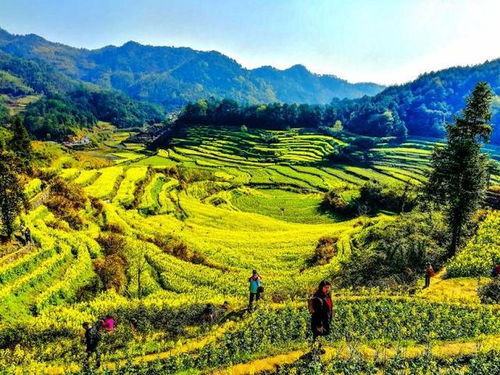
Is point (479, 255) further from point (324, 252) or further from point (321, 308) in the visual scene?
point (321, 308)

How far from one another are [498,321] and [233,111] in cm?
14789

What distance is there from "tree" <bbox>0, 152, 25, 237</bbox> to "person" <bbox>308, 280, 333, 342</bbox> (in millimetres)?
26409

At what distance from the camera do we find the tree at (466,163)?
34.8 meters

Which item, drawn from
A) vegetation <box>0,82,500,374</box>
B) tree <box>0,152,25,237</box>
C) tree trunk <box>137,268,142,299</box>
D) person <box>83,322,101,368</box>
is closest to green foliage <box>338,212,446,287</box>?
vegetation <box>0,82,500,374</box>

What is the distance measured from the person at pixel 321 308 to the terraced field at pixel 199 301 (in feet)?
3.94

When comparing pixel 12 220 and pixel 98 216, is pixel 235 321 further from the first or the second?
pixel 98 216

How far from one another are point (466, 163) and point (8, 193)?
3676 centimetres

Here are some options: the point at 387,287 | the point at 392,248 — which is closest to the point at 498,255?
the point at 392,248

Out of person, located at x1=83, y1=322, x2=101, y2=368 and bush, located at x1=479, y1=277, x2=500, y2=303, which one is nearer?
person, located at x1=83, y1=322, x2=101, y2=368

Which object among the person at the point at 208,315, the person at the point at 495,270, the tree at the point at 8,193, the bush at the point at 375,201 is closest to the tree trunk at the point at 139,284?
the tree at the point at 8,193

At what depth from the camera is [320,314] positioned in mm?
15141

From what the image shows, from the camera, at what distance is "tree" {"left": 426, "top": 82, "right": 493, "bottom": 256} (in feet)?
114

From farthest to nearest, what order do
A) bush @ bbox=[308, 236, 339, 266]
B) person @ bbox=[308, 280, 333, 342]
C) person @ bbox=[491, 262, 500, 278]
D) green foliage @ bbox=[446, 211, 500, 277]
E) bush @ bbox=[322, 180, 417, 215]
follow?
bush @ bbox=[322, 180, 417, 215] → bush @ bbox=[308, 236, 339, 266] → green foliage @ bbox=[446, 211, 500, 277] → person @ bbox=[491, 262, 500, 278] → person @ bbox=[308, 280, 333, 342]

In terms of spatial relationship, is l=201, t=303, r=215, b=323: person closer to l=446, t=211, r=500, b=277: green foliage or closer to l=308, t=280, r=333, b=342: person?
l=308, t=280, r=333, b=342: person
